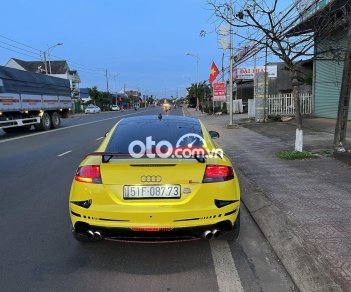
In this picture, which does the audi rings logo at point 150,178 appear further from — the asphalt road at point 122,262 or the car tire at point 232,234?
the car tire at point 232,234

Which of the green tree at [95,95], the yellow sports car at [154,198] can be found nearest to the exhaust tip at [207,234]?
the yellow sports car at [154,198]

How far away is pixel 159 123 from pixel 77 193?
1706 mm

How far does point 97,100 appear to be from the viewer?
87312mm

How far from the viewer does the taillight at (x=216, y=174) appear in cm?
419

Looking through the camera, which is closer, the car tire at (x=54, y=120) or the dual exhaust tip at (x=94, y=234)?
the dual exhaust tip at (x=94, y=234)

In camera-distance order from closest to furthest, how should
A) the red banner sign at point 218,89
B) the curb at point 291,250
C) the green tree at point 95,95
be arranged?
the curb at point 291,250 < the red banner sign at point 218,89 < the green tree at point 95,95

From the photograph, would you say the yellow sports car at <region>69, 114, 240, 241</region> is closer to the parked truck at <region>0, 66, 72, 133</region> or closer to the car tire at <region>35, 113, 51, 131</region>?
the parked truck at <region>0, 66, 72, 133</region>

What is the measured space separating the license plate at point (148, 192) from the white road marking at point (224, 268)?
869mm

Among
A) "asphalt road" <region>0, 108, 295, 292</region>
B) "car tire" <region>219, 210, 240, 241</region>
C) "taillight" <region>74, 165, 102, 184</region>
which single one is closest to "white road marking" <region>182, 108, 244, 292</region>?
"asphalt road" <region>0, 108, 295, 292</region>

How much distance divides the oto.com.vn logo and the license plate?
45cm

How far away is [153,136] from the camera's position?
5.08 meters

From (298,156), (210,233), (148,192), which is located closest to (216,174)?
(210,233)

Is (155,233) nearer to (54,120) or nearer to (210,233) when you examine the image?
(210,233)

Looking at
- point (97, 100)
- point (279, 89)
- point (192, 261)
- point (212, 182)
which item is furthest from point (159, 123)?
point (97, 100)
